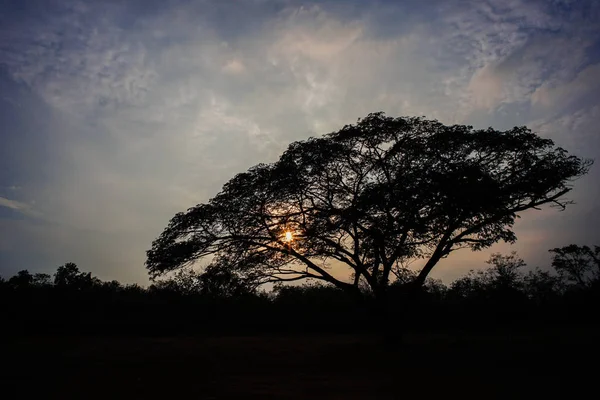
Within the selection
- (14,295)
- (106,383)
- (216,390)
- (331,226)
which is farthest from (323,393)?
(14,295)

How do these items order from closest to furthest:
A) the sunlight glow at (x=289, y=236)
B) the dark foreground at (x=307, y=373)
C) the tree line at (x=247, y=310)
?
1. the dark foreground at (x=307, y=373)
2. the sunlight glow at (x=289, y=236)
3. the tree line at (x=247, y=310)

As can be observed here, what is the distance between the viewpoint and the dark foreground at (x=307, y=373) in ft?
22.0

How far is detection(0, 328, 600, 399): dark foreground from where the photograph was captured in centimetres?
670

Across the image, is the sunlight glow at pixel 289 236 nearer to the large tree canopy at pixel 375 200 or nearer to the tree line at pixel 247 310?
the large tree canopy at pixel 375 200

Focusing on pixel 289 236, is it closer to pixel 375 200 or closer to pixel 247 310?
pixel 375 200

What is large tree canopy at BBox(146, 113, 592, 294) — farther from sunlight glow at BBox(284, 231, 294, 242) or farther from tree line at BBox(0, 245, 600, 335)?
tree line at BBox(0, 245, 600, 335)

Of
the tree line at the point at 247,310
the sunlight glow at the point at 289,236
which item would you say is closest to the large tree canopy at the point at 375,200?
the sunlight glow at the point at 289,236

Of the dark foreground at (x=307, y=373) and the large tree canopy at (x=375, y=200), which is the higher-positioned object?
the large tree canopy at (x=375, y=200)

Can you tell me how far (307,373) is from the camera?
29.1 feet

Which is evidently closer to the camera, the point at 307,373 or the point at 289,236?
the point at 307,373

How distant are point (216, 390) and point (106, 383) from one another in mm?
2592

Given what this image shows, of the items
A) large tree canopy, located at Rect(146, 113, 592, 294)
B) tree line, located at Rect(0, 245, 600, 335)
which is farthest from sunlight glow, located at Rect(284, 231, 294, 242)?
tree line, located at Rect(0, 245, 600, 335)

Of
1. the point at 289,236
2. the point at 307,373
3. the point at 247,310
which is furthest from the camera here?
the point at 247,310

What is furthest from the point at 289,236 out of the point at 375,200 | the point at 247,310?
the point at 247,310
